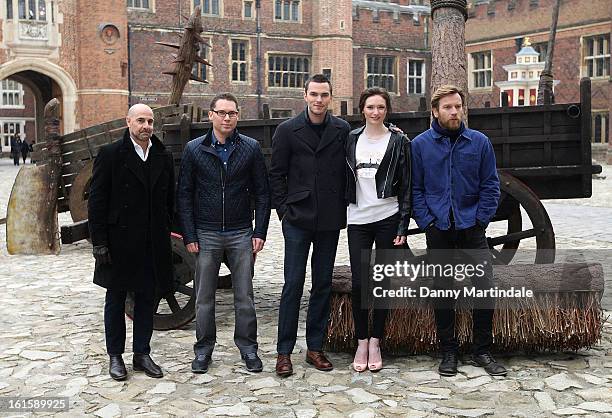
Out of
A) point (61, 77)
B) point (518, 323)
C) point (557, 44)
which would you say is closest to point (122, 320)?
point (518, 323)

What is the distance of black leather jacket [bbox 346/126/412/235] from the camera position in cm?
460

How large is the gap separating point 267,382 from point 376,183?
1.39 metres

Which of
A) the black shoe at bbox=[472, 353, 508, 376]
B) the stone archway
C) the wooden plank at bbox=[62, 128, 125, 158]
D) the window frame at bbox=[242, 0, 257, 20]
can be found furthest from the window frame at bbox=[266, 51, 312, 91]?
the black shoe at bbox=[472, 353, 508, 376]

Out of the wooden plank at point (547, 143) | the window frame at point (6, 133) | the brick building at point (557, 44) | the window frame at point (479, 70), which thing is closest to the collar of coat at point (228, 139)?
the wooden plank at point (547, 143)

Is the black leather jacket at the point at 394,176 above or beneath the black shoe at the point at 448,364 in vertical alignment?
above

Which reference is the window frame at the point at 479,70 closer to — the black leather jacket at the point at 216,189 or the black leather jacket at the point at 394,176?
the black leather jacket at the point at 394,176

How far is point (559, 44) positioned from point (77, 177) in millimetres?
29736

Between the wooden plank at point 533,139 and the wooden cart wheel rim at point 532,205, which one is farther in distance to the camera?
the wooden plank at point 533,139

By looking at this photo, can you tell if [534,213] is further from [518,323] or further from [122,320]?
[122,320]

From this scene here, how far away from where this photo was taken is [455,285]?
4793 mm

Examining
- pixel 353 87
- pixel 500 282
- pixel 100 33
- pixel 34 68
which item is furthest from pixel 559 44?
pixel 500 282

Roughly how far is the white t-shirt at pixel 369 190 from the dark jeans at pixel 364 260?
0.04 meters

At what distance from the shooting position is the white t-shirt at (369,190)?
15.2ft

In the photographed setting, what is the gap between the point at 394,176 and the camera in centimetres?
462
